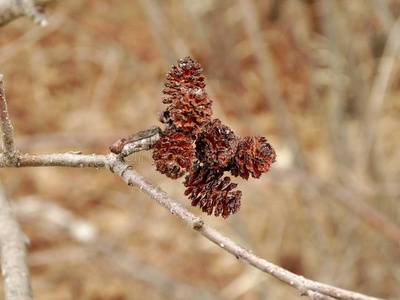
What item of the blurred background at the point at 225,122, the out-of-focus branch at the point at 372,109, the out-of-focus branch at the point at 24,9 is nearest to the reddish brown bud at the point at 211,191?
the out-of-focus branch at the point at 24,9

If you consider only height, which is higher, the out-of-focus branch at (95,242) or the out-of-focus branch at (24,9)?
the out-of-focus branch at (95,242)

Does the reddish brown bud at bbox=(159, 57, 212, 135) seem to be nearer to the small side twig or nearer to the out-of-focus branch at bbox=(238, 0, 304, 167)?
the small side twig

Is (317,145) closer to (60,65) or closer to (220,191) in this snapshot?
(60,65)

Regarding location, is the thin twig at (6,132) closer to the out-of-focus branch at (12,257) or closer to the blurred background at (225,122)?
the out-of-focus branch at (12,257)

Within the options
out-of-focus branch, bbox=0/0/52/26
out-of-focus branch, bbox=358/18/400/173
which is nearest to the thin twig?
out-of-focus branch, bbox=0/0/52/26

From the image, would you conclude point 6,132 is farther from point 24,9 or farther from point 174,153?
point 24,9

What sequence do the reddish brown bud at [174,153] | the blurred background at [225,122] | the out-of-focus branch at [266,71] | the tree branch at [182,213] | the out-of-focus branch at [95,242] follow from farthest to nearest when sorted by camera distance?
the blurred background at [225,122] → the out-of-focus branch at [266,71] → the out-of-focus branch at [95,242] → the reddish brown bud at [174,153] → the tree branch at [182,213]

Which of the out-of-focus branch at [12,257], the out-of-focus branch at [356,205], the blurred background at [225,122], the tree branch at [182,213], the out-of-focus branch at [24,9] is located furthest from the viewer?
the blurred background at [225,122]

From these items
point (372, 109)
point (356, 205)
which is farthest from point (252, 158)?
point (372, 109)
